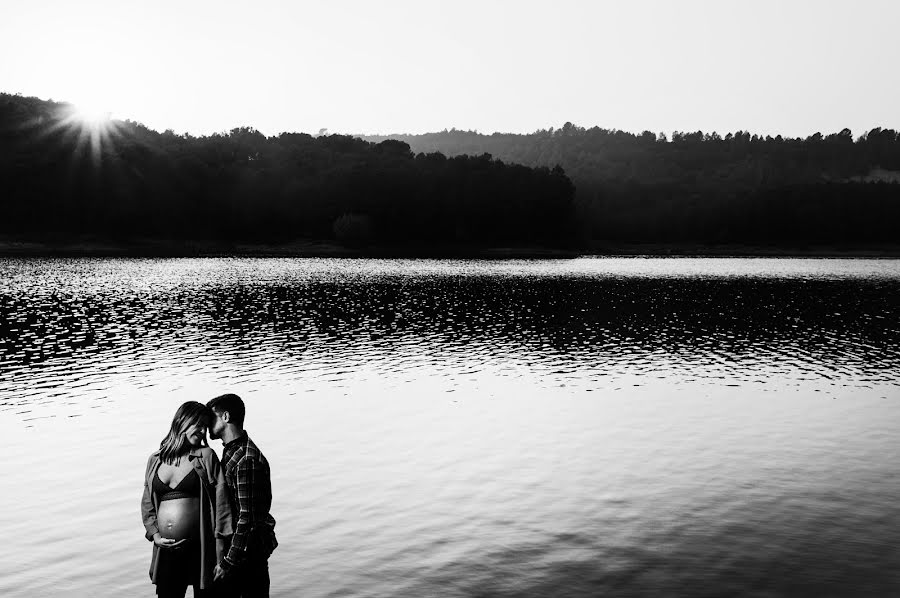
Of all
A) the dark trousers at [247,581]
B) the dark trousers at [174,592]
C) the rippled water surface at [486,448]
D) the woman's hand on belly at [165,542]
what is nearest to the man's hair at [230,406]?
the woman's hand on belly at [165,542]

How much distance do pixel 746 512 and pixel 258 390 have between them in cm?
2246

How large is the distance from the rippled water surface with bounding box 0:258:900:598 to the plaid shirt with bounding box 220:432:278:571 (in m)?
5.39

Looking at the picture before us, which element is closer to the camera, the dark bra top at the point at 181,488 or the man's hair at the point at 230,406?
the man's hair at the point at 230,406

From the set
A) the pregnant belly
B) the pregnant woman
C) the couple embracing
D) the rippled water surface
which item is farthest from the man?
the rippled water surface

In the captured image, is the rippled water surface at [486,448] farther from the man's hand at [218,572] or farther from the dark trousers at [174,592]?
the man's hand at [218,572]

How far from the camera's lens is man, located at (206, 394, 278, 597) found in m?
9.42

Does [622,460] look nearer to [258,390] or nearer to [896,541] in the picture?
[896,541]

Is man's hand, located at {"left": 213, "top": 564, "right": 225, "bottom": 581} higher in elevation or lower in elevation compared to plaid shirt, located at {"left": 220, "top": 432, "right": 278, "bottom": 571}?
lower

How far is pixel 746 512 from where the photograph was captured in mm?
19609

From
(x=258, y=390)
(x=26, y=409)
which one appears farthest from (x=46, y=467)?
(x=258, y=390)

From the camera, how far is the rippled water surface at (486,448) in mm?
15977

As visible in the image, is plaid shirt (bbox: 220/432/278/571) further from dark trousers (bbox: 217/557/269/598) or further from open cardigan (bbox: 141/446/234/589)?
dark trousers (bbox: 217/557/269/598)

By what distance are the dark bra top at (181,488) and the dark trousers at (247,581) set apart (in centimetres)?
99

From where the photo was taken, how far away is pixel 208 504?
9.64 m
